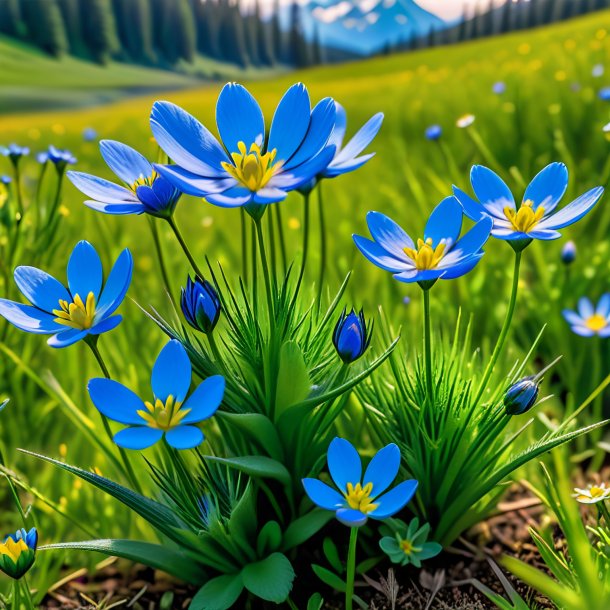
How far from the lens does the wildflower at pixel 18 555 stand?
775 mm

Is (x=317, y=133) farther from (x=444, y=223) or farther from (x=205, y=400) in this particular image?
(x=205, y=400)

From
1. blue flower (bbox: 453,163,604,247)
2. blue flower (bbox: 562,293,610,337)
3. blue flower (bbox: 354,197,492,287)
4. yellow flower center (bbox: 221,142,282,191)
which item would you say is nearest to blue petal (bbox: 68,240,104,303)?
yellow flower center (bbox: 221,142,282,191)

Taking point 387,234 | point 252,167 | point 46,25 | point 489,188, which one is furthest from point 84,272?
point 46,25

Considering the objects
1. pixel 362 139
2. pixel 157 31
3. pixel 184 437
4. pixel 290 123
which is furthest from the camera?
pixel 157 31

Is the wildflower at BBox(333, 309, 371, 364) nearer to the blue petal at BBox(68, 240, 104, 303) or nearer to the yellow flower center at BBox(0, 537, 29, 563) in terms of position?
the blue petal at BBox(68, 240, 104, 303)

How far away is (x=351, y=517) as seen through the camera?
68 centimetres

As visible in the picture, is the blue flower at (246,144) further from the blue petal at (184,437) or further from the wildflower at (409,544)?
the wildflower at (409,544)

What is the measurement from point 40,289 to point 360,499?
1.45 ft

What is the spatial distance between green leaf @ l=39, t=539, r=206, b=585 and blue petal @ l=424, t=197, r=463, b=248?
0.52 meters

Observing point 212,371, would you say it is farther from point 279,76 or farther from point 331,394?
point 279,76

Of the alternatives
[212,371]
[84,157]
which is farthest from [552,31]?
[212,371]

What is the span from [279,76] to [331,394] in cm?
239

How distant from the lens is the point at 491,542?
3.57 feet

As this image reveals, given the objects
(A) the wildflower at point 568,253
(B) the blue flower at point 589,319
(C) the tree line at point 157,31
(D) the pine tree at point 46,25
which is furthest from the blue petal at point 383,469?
(D) the pine tree at point 46,25
